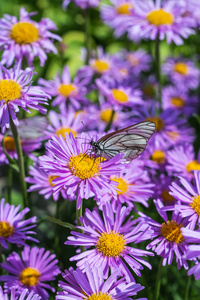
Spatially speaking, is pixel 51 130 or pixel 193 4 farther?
pixel 193 4

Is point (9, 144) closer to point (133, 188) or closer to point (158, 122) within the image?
point (133, 188)

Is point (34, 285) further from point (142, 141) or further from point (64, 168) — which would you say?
point (142, 141)

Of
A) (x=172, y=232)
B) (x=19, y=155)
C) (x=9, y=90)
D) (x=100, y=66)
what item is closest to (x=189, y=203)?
(x=172, y=232)

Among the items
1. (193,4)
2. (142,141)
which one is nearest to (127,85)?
(193,4)

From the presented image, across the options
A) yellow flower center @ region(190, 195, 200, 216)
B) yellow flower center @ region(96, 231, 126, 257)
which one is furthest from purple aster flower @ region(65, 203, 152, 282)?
yellow flower center @ region(190, 195, 200, 216)

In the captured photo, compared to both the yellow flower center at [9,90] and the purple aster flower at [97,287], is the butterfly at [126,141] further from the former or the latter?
the purple aster flower at [97,287]

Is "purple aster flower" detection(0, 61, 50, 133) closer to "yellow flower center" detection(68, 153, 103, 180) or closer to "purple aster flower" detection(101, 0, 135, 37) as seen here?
"yellow flower center" detection(68, 153, 103, 180)

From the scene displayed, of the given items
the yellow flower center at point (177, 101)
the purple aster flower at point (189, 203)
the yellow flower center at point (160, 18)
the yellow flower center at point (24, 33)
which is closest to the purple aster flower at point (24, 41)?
the yellow flower center at point (24, 33)
